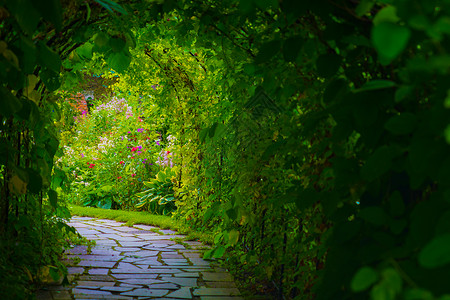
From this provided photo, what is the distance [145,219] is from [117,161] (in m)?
2.55

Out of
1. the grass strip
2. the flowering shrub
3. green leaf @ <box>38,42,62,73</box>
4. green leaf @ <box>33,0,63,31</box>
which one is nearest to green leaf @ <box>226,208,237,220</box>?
green leaf @ <box>38,42,62,73</box>

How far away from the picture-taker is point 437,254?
71cm

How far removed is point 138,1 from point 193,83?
10.6 ft

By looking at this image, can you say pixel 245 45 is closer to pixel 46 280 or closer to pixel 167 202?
pixel 46 280

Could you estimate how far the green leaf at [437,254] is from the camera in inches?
A: 27.7

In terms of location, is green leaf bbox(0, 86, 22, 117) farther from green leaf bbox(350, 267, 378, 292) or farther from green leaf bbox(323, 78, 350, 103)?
green leaf bbox(350, 267, 378, 292)

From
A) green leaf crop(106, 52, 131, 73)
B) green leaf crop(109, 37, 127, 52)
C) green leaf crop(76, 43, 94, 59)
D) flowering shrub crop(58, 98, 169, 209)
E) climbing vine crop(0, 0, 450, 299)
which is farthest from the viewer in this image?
flowering shrub crop(58, 98, 169, 209)

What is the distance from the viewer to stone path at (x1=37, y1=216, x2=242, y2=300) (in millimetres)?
3479

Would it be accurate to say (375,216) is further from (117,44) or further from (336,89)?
(117,44)

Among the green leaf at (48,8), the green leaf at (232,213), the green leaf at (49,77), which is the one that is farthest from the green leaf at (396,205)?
the green leaf at (232,213)

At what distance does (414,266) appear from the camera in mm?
894

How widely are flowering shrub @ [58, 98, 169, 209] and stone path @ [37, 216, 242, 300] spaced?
2.93 metres

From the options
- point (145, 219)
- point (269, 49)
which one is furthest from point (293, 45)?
point (145, 219)

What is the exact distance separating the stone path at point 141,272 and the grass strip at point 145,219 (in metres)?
0.17
